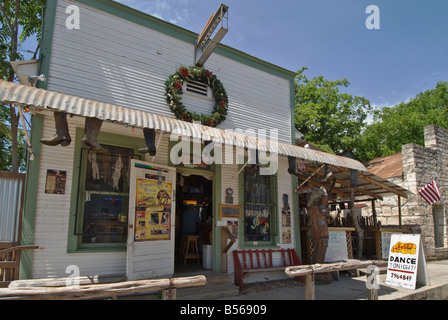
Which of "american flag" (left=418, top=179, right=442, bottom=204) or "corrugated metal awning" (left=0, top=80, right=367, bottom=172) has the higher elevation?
"corrugated metal awning" (left=0, top=80, right=367, bottom=172)

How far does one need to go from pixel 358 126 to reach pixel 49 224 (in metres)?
19.9

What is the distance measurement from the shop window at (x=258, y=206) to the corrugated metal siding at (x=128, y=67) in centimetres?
148

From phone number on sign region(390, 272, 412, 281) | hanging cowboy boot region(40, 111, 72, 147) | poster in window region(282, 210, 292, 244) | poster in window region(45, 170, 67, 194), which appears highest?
hanging cowboy boot region(40, 111, 72, 147)

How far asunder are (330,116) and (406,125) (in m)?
6.64

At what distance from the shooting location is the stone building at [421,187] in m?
12.4

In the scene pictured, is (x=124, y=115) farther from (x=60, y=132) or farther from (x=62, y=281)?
(x=62, y=281)

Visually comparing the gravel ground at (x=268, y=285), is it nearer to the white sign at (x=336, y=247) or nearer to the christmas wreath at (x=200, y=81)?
the white sign at (x=336, y=247)

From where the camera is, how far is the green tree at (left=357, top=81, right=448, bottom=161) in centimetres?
2211

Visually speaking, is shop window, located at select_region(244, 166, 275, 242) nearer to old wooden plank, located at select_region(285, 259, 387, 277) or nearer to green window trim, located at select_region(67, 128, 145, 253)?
old wooden plank, located at select_region(285, 259, 387, 277)

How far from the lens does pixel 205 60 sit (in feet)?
25.1

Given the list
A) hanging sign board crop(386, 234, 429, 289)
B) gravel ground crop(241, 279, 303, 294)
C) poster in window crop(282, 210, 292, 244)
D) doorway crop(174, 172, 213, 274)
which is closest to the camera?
gravel ground crop(241, 279, 303, 294)

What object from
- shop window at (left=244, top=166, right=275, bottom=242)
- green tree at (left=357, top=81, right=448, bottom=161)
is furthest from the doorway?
green tree at (left=357, top=81, right=448, bottom=161)

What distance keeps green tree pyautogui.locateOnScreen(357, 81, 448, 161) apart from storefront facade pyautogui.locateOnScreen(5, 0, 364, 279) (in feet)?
53.8
